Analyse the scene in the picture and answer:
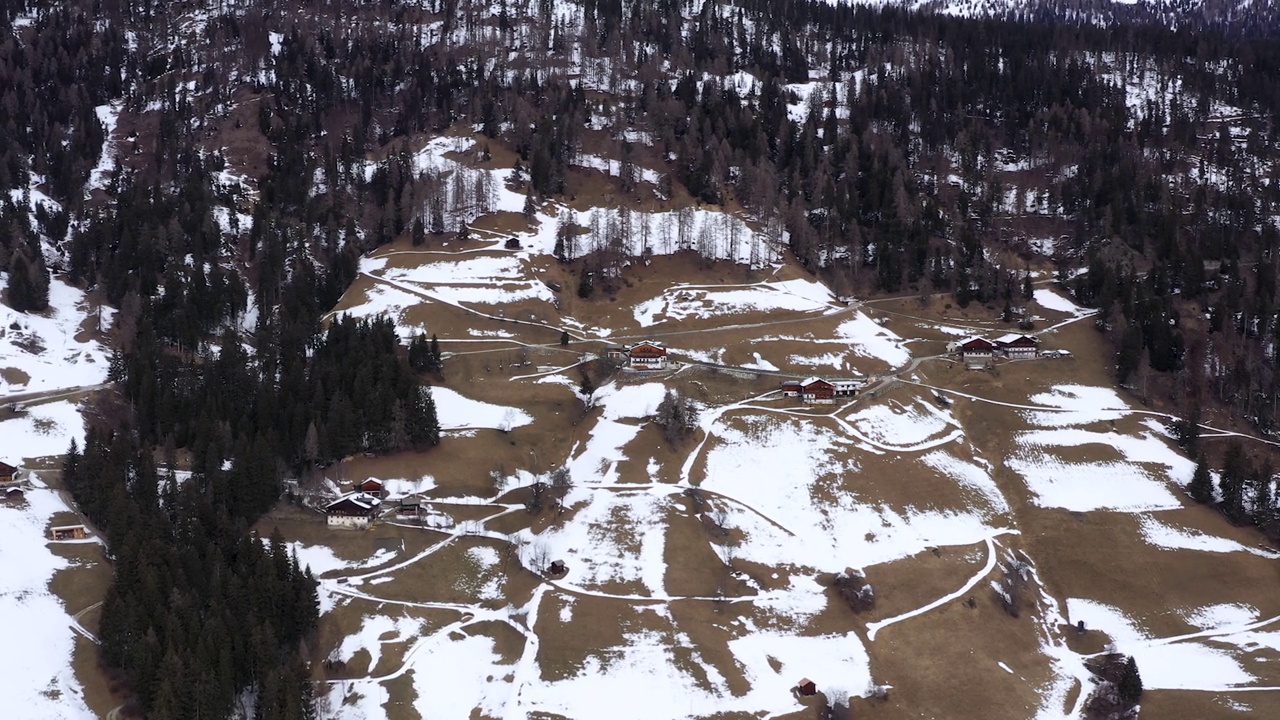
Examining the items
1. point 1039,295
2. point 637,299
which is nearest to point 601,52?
point 637,299

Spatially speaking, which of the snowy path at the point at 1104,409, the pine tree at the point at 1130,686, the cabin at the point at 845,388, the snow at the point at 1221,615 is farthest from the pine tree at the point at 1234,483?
the cabin at the point at 845,388

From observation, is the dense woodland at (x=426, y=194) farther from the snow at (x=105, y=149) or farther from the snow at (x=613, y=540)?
the snow at (x=613, y=540)

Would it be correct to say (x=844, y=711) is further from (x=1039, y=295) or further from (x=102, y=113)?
(x=102, y=113)

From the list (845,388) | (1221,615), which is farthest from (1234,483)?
(845,388)

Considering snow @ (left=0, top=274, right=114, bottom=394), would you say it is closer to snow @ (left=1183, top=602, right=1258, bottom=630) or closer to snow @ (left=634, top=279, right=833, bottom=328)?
snow @ (left=634, top=279, right=833, bottom=328)

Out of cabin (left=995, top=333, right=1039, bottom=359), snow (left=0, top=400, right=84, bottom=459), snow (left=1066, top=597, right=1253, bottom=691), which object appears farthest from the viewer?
cabin (left=995, top=333, right=1039, bottom=359)

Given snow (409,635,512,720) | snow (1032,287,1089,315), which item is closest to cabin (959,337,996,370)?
snow (1032,287,1089,315)
